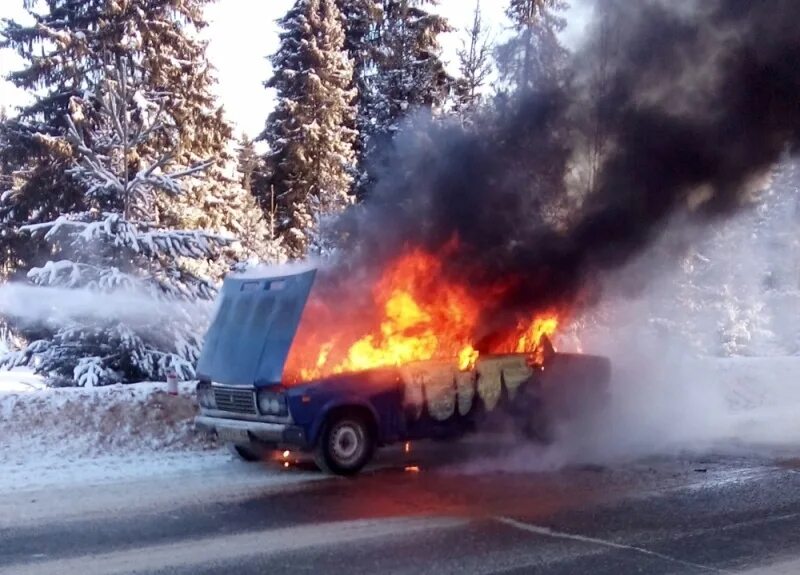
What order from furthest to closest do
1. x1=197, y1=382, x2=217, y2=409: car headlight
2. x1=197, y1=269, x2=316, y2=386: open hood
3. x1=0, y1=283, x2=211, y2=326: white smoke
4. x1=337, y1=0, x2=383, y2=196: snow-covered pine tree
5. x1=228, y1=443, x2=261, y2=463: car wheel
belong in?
x1=337, y1=0, x2=383, y2=196: snow-covered pine tree, x1=0, y1=283, x2=211, y2=326: white smoke, x1=228, y1=443, x2=261, y2=463: car wheel, x1=197, y1=382, x2=217, y2=409: car headlight, x1=197, y1=269, x2=316, y2=386: open hood

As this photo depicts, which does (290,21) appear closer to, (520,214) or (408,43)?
(408,43)

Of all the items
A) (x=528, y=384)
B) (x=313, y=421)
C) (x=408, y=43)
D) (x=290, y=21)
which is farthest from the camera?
(x=290, y=21)

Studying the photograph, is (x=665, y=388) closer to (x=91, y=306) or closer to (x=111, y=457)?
(x=111, y=457)

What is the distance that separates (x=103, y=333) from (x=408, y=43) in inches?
586

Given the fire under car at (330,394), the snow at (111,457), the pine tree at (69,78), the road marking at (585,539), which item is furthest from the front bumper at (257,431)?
the pine tree at (69,78)

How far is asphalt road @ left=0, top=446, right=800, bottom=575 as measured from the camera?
609 centimetres

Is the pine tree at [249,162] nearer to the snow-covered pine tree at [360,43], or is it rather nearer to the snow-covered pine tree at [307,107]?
the snow-covered pine tree at [307,107]

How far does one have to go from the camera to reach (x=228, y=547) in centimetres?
651

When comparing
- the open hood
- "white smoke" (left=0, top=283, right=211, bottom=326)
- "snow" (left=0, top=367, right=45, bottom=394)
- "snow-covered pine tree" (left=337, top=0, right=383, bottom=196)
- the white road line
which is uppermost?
"snow-covered pine tree" (left=337, top=0, right=383, bottom=196)

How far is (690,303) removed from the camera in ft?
82.3

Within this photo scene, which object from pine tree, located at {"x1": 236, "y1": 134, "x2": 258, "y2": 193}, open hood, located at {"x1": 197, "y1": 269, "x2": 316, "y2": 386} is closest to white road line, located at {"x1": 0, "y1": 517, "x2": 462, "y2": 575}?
open hood, located at {"x1": 197, "y1": 269, "x2": 316, "y2": 386}

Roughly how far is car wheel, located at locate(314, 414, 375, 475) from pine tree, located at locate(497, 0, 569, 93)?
6245 mm

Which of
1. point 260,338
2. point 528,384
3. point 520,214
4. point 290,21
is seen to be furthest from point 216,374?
point 290,21

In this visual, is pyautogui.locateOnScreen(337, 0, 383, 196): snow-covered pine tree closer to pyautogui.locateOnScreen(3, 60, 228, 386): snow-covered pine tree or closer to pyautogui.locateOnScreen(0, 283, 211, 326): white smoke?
pyautogui.locateOnScreen(3, 60, 228, 386): snow-covered pine tree
